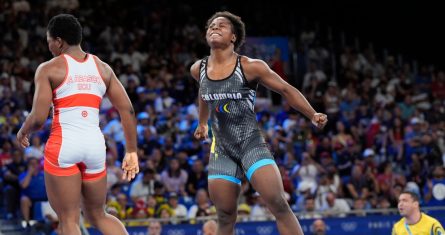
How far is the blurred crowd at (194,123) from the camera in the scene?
1609 centimetres

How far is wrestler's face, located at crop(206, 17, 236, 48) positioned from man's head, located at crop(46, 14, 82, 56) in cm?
128

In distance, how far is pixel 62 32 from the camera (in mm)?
7727

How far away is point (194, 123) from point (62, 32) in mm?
10846

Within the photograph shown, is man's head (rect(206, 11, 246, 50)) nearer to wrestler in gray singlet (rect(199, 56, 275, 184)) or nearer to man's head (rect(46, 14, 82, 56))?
wrestler in gray singlet (rect(199, 56, 275, 184))

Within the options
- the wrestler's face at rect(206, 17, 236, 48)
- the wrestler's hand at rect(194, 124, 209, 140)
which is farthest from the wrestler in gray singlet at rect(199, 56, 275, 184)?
the wrestler's hand at rect(194, 124, 209, 140)

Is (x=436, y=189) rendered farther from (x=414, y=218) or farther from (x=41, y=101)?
(x=41, y=101)

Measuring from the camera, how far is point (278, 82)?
26.9ft

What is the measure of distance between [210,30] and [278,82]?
0.80 m

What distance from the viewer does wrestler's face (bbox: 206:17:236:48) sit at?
331 inches

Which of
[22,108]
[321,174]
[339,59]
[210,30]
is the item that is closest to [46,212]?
[22,108]

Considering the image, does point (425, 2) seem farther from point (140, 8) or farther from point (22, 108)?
point (22, 108)

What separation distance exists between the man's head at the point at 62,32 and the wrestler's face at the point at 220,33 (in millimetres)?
1282

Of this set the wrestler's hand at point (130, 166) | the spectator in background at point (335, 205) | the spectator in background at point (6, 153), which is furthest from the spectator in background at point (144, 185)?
the wrestler's hand at point (130, 166)

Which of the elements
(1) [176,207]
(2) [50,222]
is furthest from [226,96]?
(1) [176,207]
